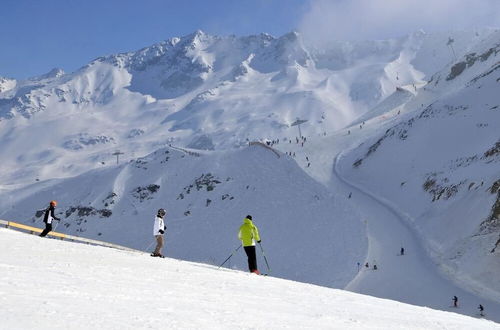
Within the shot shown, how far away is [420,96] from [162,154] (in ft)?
180

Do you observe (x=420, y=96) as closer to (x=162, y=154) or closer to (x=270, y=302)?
(x=162, y=154)

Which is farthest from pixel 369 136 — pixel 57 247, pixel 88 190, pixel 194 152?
pixel 57 247

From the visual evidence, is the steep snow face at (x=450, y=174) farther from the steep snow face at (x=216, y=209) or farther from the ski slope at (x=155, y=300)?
the ski slope at (x=155, y=300)

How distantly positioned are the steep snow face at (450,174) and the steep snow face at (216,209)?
251 inches

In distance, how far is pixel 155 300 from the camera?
10.1 m

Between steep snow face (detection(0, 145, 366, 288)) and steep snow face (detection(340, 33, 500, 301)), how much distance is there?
6387 mm

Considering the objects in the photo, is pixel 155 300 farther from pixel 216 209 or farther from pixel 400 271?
pixel 216 209

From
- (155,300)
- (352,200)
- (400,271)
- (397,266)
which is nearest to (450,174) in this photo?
(352,200)

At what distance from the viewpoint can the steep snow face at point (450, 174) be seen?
121 ft

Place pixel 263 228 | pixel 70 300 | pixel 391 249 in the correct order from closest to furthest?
pixel 70 300
pixel 391 249
pixel 263 228

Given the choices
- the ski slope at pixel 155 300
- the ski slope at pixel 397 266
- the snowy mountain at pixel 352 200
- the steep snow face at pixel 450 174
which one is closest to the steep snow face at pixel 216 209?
the snowy mountain at pixel 352 200

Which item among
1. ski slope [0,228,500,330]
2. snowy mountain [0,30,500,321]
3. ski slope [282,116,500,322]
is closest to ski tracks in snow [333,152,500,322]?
ski slope [282,116,500,322]

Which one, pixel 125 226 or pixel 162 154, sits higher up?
pixel 162 154

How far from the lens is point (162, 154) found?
102 metres
